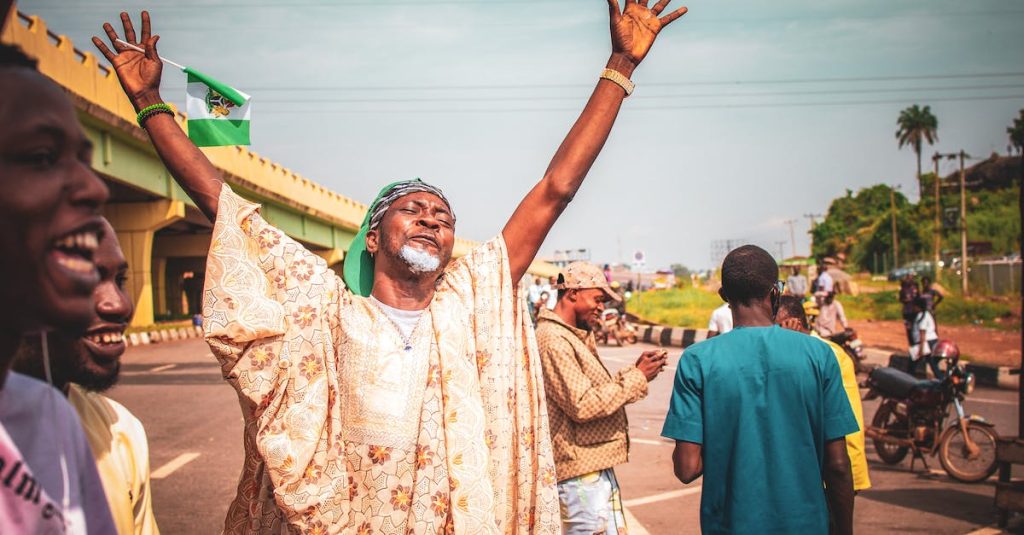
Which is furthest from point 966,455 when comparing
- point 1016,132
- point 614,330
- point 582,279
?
point 1016,132

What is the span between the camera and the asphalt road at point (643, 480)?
634cm

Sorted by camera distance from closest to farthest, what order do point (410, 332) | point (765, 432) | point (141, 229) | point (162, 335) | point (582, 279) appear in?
point (410, 332)
point (765, 432)
point (582, 279)
point (162, 335)
point (141, 229)

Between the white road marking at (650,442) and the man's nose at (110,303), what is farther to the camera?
the white road marking at (650,442)

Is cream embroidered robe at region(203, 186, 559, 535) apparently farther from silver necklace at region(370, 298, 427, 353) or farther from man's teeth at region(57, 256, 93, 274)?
man's teeth at region(57, 256, 93, 274)

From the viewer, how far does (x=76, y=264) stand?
1.09 m

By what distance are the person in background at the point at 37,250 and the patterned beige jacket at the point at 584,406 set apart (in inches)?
121

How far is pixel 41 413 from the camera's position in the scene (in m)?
1.23

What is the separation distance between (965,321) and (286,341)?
30728mm

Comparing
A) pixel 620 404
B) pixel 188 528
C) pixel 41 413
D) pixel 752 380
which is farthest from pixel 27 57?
pixel 188 528

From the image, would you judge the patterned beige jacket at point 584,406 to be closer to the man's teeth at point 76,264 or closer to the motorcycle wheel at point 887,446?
the man's teeth at point 76,264

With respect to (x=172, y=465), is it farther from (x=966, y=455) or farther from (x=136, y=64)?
(x=966, y=455)

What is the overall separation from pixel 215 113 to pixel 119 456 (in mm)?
1769

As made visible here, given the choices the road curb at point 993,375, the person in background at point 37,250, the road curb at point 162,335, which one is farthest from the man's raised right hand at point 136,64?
the road curb at point 162,335

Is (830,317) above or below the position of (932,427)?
above
